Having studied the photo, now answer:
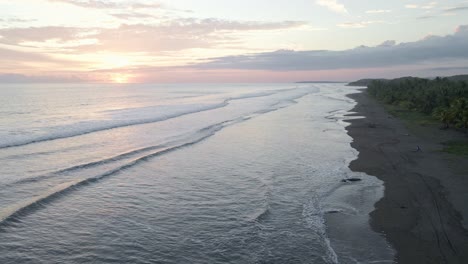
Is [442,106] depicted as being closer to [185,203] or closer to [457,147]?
[457,147]

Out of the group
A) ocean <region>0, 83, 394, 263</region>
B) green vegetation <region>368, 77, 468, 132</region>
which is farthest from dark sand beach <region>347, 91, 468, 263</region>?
green vegetation <region>368, 77, 468, 132</region>

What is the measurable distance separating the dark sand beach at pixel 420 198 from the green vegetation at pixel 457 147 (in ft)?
1.98

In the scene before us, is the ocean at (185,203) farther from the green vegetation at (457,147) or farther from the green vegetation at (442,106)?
the green vegetation at (442,106)

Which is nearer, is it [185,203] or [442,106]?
[185,203]

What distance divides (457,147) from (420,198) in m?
12.0

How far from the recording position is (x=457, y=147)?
24734 millimetres

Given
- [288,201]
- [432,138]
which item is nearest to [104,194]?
[288,201]

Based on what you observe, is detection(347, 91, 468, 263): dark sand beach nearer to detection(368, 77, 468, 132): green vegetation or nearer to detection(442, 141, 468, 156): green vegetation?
detection(442, 141, 468, 156): green vegetation

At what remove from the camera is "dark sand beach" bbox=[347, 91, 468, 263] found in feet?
35.4

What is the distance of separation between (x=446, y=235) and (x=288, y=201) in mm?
5555

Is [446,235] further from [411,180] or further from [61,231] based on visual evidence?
[61,231]

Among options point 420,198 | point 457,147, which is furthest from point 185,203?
point 457,147

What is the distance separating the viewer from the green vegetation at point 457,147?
23098 mm

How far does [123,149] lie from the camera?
27.5 metres
